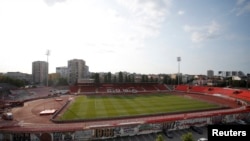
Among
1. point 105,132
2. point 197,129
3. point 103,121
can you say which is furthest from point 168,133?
point 103,121

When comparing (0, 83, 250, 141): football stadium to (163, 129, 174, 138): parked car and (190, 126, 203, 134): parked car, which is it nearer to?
(163, 129, 174, 138): parked car

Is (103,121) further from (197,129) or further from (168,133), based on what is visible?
(197,129)

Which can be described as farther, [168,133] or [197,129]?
[197,129]

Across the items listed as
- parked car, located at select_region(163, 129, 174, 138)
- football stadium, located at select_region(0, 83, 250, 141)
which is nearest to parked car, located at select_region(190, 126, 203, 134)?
football stadium, located at select_region(0, 83, 250, 141)

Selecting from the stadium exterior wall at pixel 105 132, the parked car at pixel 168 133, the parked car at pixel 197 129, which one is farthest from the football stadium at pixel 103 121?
the parked car at pixel 197 129

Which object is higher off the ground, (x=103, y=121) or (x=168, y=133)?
(x=103, y=121)

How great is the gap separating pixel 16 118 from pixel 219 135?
33.1 metres

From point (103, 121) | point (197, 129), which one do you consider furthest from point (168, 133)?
point (103, 121)

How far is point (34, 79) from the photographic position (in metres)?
136

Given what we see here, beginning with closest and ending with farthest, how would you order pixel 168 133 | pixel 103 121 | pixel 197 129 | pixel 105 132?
pixel 105 132 → pixel 168 133 → pixel 197 129 → pixel 103 121

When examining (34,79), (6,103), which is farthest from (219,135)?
(34,79)

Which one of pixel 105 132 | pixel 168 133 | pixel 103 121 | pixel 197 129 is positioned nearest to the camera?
pixel 105 132

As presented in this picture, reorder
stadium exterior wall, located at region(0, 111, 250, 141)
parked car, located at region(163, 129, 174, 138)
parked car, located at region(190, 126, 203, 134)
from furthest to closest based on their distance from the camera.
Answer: parked car, located at region(190, 126, 203, 134) → parked car, located at region(163, 129, 174, 138) → stadium exterior wall, located at region(0, 111, 250, 141)

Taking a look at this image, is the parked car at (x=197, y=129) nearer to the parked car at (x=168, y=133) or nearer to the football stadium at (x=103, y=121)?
the football stadium at (x=103, y=121)
